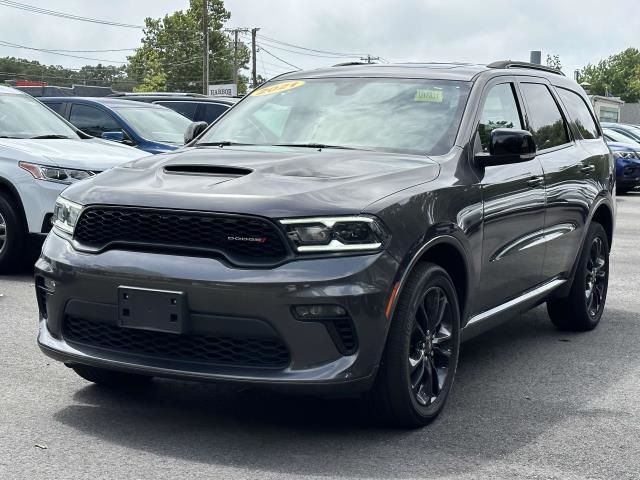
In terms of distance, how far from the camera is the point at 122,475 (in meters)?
4.33

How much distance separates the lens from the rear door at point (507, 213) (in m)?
5.81

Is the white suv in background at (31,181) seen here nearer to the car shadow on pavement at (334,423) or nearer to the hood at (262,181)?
the car shadow on pavement at (334,423)

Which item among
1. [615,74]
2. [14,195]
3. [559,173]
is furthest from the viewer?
[615,74]

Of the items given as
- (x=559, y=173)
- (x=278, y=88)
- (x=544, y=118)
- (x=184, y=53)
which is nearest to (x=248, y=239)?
(x=278, y=88)

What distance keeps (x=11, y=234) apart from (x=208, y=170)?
15.5 ft

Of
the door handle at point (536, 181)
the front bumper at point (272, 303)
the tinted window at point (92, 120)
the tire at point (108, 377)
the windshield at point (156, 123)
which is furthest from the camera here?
the tinted window at point (92, 120)

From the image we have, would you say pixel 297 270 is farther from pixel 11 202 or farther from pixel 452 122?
pixel 11 202

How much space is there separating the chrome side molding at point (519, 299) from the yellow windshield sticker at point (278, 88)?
173cm

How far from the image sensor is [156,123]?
13758 millimetres

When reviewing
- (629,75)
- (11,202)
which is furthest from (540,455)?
(629,75)

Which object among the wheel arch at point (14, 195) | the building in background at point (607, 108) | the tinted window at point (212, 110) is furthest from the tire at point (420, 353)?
the building in background at point (607, 108)

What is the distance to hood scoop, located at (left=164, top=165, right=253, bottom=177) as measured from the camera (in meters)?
5.03

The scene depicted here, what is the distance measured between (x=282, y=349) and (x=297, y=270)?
35 centimetres

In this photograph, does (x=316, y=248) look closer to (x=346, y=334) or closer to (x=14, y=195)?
(x=346, y=334)
